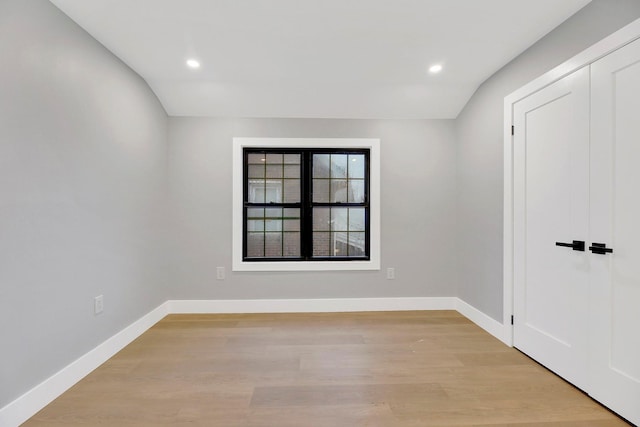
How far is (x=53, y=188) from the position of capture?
1.84 metres

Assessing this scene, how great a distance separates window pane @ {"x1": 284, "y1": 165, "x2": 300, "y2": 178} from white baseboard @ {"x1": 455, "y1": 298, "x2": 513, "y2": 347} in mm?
2416

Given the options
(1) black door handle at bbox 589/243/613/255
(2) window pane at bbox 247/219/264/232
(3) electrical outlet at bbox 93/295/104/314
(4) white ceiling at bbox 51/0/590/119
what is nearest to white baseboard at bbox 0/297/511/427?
(3) electrical outlet at bbox 93/295/104/314

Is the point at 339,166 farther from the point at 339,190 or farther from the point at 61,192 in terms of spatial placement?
the point at 61,192

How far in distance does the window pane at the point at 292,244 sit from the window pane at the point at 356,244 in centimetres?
64

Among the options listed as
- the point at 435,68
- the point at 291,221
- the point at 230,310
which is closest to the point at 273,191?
the point at 291,221

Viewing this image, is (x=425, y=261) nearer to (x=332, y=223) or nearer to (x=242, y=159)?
(x=332, y=223)

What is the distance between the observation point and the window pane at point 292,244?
11.6 ft

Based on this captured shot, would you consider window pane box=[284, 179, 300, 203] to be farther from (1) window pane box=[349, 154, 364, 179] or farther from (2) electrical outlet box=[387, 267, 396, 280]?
(2) electrical outlet box=[387, 267, 396, 280]

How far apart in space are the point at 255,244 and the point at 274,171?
909 mm

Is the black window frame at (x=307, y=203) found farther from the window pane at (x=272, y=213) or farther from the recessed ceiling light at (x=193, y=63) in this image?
the recessed ceiling light at (x=193, y=63)

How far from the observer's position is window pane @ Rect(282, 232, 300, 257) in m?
3.53

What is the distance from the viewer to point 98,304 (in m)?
2.23

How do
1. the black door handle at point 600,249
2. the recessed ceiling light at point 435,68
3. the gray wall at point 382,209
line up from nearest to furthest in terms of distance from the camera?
1. the black door handle at point 600,249
2. the recessed ceiling light at point 435,68
3. the gray wall at point 382,209

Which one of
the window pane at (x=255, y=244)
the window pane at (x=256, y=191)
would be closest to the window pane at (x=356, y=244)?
the window pane at (x=255, y=244)
